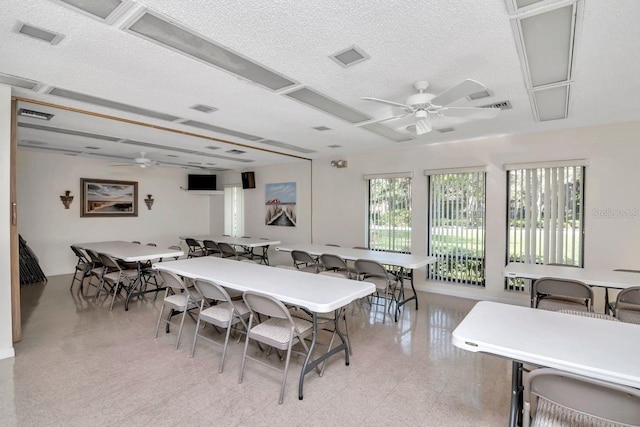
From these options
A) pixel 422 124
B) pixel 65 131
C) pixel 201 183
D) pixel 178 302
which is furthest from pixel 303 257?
pixel 201 183

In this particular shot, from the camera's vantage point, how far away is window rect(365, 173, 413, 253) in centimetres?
609

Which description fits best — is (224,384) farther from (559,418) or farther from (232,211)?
(232,211)

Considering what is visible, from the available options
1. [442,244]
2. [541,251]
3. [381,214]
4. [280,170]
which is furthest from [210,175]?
[541,251]

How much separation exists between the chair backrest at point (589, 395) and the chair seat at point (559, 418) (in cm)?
19

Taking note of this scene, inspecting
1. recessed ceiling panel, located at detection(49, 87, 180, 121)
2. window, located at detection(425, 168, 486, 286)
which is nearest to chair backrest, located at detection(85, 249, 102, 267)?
recessed ceiling panel, located at detection(49, 87, 180, 121)

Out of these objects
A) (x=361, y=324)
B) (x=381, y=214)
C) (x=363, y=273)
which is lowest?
(x=361, y=324)

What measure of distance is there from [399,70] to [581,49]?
50.2 inches

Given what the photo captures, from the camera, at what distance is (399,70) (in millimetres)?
2607

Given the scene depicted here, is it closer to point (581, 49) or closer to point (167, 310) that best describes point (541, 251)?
point (581, 49)

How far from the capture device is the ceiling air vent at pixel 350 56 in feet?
7.64

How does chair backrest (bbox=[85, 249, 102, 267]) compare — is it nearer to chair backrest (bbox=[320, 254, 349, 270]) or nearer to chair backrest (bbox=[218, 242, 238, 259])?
chair backrest (bbox=[218, 242, 238, 259])

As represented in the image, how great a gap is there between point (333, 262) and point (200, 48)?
3336 millimetres

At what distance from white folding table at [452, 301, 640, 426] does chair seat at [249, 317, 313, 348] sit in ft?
4.10

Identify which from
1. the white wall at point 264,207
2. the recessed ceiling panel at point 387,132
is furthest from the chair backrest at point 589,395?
the white wall at point 264,207
